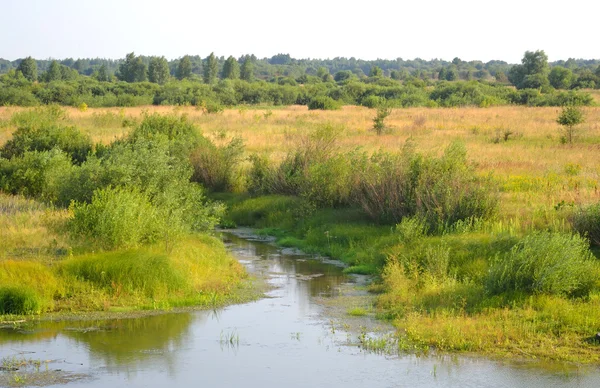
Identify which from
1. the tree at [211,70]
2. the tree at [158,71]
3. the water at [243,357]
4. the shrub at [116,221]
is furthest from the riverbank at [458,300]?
the tree at [211,70]

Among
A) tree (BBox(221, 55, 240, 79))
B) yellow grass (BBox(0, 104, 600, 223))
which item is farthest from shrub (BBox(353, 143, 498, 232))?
tree (BBox(221, 55, 240, 79))

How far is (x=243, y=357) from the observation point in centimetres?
1304

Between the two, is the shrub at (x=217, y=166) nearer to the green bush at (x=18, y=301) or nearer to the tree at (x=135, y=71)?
the green bush at (x=18, y=301)

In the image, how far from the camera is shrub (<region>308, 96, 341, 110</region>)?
207 ft

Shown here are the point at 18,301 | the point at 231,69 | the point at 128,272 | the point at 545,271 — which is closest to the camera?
the point at 545,271

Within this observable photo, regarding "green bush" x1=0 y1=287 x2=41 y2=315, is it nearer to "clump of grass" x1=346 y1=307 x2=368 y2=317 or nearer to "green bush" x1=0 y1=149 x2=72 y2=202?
"clump of grass" x1=346 y1=307 x2=368 y2=317

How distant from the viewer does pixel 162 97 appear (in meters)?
71.3

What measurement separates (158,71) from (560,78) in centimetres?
5043

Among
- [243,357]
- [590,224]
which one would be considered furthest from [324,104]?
[243,357]

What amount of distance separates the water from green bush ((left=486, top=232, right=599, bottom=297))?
2.55 m

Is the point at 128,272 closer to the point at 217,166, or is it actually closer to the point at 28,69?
the point at 217,166

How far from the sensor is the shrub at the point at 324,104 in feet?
207

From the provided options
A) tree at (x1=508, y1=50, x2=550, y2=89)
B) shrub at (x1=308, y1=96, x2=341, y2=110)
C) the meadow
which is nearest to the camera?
the meadow

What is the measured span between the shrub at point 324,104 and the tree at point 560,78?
35.5 m
